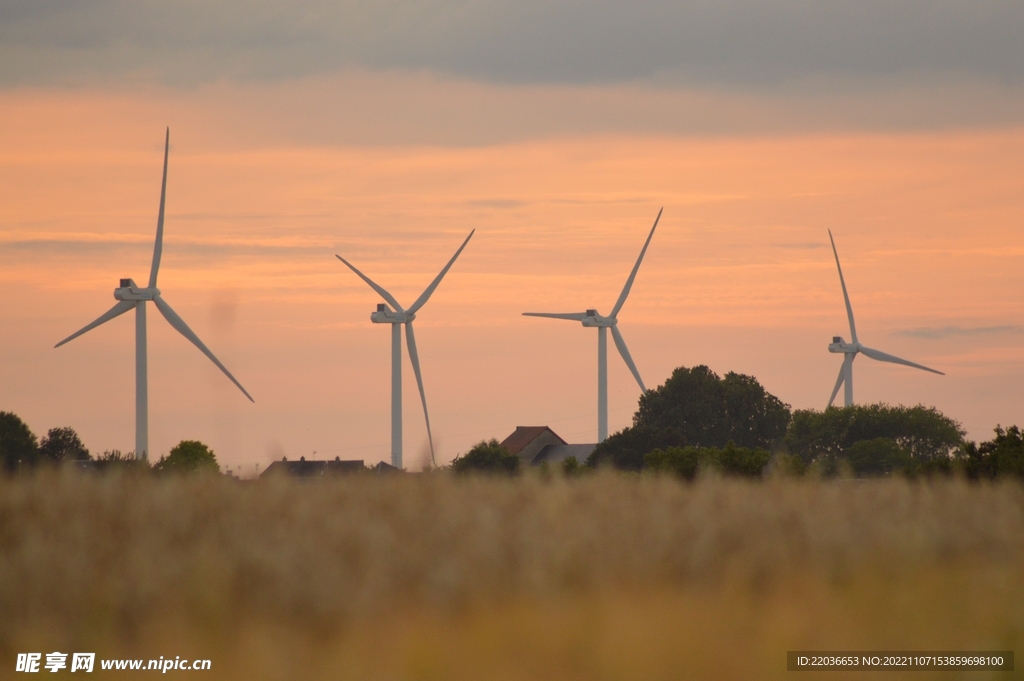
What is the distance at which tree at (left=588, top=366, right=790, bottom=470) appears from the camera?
12125 cm

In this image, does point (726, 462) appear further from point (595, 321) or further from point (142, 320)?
point (595, 321)

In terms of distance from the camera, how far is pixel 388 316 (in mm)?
92812

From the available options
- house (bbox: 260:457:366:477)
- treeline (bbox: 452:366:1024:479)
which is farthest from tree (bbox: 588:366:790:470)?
house (bbox: 260:457:366:477)

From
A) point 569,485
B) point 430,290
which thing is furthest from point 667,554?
point 430,290

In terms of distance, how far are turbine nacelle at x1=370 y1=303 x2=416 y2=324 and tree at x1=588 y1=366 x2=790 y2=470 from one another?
3360 cm

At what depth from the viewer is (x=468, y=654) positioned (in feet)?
43.4

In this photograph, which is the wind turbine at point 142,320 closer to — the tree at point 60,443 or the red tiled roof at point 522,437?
the tree at point 60,443

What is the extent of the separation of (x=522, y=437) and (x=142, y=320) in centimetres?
9411

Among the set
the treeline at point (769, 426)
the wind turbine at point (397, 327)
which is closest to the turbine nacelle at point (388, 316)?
the wind turbine at point (397, 327)

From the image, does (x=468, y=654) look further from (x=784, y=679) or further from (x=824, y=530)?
(x=824, y=530)

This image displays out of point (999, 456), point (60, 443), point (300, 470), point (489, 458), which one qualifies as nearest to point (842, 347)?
point (489, 458)

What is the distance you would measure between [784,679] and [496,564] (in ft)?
14.1

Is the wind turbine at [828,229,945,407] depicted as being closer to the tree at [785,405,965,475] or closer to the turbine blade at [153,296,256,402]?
the tree at [785,405,965,475]

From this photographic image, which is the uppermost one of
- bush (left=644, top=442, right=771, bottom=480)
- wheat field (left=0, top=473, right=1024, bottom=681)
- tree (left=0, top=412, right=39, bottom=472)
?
tree (left=0, top=412, right=39, bottom=472)
